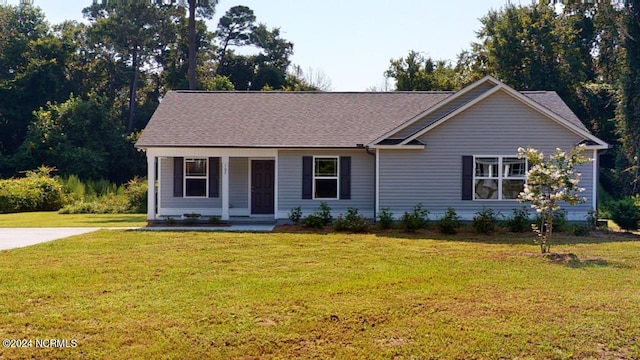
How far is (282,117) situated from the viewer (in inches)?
779

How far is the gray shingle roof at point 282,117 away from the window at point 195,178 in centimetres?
123

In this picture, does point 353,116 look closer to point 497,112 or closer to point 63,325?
point 497,112

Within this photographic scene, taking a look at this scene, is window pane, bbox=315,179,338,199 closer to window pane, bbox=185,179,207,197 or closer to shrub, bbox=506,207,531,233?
window pane, bbox=185,179,207,197

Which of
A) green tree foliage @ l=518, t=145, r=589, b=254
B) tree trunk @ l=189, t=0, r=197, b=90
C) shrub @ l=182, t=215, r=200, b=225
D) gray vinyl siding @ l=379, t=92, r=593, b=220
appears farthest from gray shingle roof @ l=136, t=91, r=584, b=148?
tree trunk @ l=189, t=0, r=197, b=90

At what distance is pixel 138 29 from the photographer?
43250mm

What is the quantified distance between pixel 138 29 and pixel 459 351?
42837 mm

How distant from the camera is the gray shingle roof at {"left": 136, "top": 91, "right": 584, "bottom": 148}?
17.9 metres

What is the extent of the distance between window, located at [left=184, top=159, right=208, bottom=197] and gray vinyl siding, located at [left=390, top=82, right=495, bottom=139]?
22.5 ft

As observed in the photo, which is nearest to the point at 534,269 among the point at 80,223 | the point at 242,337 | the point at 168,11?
the point at 242,337

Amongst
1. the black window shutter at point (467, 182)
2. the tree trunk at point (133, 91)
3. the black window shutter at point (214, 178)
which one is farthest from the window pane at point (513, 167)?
the tree trunk at point (133, 91)

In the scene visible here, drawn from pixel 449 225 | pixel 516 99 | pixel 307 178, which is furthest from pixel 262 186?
pixel 516 99

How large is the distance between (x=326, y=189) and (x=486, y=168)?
5.05 meters

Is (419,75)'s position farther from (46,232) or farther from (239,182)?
(46,232)

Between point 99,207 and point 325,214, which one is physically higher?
point 325,214
